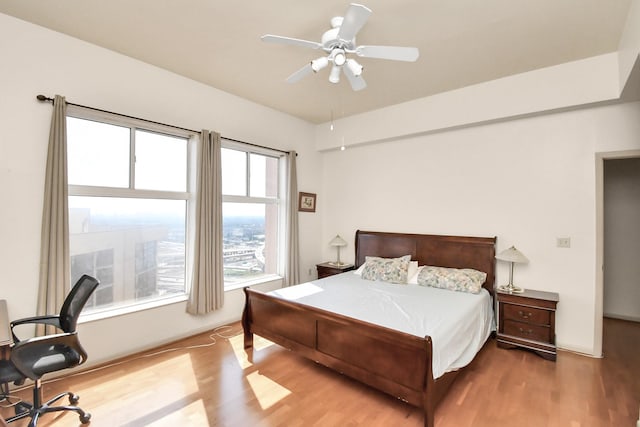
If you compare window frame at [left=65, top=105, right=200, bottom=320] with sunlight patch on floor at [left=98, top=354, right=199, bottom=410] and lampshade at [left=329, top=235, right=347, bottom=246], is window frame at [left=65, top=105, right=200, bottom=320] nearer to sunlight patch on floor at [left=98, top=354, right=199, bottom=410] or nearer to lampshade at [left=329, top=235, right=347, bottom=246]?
sunlight patch on floor at [left=98, top=354, right=199, bottom=410]

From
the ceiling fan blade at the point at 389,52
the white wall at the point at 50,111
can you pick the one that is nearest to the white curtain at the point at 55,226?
the white wall at the point at 50,111

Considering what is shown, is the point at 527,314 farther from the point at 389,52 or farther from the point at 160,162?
the point at 160,162

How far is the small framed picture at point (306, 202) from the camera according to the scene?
5023 millimetres

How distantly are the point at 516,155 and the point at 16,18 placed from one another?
495cm

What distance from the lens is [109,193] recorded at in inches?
120

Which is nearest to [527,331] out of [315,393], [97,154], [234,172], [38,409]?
[315,393]

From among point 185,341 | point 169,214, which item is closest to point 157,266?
point 169,214

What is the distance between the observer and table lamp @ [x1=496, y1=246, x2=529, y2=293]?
3324 mm

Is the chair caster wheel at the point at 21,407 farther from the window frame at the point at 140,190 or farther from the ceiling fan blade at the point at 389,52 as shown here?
the ceiling fan blade at the point at 389,52

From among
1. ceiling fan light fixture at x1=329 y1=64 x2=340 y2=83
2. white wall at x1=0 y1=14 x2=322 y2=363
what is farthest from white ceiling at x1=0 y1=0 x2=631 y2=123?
ceiling fan light fixture at x1=329 y1=64 x2=340 y2=83

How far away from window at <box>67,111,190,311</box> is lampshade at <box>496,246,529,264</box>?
12.0ft

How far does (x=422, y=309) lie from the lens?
9.12ft

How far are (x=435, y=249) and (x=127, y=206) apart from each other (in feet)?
12.1

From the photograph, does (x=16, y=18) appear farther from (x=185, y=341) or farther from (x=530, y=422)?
(x=530, y=422)
